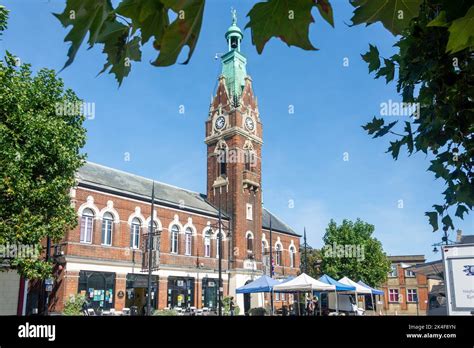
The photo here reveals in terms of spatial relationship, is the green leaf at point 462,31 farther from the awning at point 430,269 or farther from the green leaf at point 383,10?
the awning at point 430,269

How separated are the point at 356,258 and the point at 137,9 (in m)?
46.0

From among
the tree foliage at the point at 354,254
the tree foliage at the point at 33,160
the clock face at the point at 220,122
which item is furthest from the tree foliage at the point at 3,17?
the tree foliage at the point at 354,254

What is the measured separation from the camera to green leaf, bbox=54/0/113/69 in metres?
1.11

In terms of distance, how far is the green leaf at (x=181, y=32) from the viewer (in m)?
1.00

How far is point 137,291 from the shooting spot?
97.8 feet

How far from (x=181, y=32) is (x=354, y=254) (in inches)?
1815

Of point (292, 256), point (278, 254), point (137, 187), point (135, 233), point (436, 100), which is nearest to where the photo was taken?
point (436, 100)

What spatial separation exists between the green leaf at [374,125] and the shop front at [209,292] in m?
32.1

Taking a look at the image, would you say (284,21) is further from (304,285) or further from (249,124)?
(249,124)

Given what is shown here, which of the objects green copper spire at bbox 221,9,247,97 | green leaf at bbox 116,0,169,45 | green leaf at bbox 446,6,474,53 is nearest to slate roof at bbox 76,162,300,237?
green copper spire at bbox 221,9,247,97

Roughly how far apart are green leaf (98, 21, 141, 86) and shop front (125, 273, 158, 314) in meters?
29.1

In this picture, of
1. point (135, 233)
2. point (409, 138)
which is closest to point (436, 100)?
point (409, 138)
